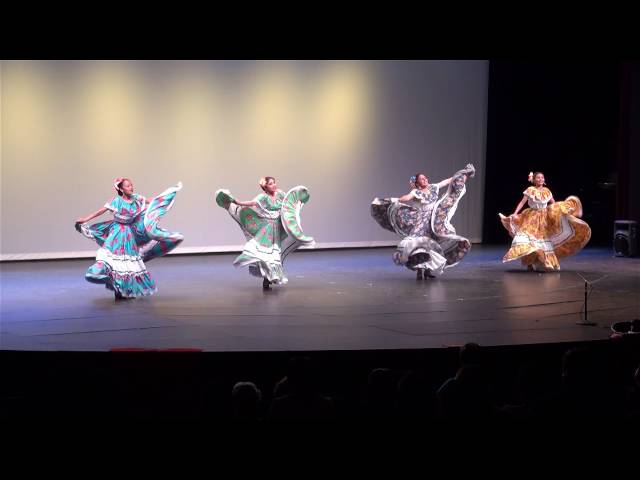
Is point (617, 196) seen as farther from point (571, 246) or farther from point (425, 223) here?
point (425, 223)

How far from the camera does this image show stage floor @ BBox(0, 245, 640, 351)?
603cm

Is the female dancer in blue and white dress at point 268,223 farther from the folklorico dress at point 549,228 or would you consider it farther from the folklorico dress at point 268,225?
the folklorico dress at point 549,228

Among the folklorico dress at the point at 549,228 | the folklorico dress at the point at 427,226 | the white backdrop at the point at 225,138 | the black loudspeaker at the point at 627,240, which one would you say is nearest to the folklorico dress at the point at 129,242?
the folklorico dress at the point at 427,226

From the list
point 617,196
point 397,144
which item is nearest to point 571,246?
point 617,196

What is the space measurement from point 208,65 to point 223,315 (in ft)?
17.8

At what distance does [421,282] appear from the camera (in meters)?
9.12

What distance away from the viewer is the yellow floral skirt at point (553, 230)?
9.94m

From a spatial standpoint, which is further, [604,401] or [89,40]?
[89,40]

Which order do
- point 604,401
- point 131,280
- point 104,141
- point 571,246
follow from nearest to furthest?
1. point 604,401
2. point 131,280
3. point 571,246
4. point 104,141

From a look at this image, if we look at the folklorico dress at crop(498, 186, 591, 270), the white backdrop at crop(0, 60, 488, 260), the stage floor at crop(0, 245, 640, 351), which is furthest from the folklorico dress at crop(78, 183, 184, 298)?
the folklorico dress at crop(498, 186, 591, 270)

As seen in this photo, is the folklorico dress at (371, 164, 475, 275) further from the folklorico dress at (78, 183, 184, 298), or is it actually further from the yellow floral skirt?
the folklorico dress at (78, 183, 184, 298)

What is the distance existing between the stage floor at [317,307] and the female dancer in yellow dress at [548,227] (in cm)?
25

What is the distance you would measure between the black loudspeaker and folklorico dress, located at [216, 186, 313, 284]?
16.0 ft

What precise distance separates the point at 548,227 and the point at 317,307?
11.8 feet
